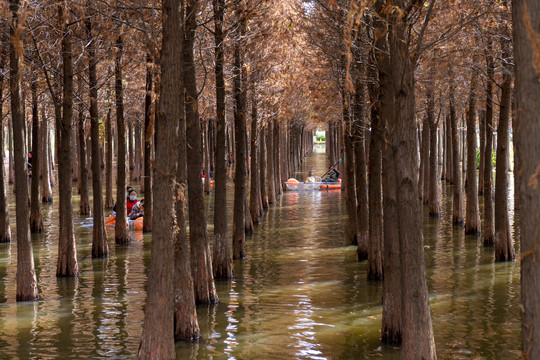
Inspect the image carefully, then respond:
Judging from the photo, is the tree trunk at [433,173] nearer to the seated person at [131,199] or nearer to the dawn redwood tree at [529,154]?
the seated person at [131,199]

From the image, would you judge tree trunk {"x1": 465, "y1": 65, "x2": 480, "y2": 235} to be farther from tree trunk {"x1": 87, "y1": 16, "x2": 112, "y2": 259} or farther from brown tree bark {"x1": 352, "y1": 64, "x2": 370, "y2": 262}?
tree trunk {"x1": 87, "y1": 16, "x2": 112, "y2": 259}

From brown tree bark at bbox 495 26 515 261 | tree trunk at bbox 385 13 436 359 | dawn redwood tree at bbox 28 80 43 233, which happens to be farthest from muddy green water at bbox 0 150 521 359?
tree trunk at bbox 385 13 436 359

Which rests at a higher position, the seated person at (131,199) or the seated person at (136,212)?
the seated person at (131,199)

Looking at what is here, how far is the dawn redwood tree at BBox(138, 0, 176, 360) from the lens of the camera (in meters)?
7.87

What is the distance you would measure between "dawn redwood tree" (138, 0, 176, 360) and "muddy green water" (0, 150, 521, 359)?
2.03 metres

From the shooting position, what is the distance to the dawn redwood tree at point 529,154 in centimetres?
386

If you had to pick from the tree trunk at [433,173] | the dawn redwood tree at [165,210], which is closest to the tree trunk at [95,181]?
the dawn redwood tree at [165,210]

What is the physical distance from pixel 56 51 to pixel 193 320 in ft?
30.2

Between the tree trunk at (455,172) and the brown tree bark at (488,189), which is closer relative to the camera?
the brown tree bark at (488,189)

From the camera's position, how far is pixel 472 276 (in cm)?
1570

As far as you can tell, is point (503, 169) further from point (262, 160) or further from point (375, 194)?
point (262, 160)

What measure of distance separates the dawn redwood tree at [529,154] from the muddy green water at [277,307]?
602 centimetres

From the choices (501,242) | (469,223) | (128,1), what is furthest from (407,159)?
(469,223)

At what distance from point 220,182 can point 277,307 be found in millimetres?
3294
